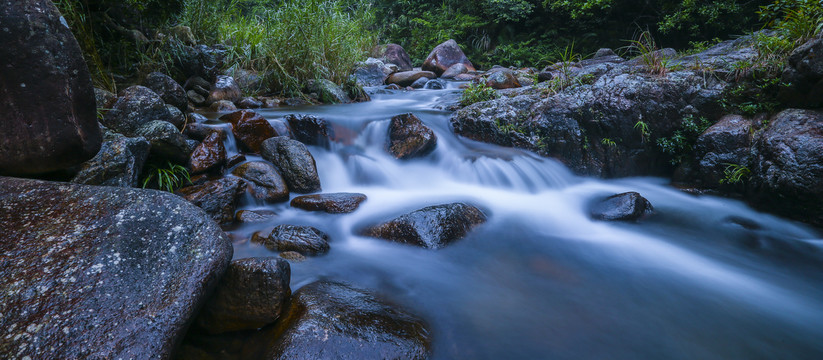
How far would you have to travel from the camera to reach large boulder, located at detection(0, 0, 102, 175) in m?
1.92

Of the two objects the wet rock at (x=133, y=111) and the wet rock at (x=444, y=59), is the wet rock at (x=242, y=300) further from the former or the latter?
the wet rock at (x=444, y=59)

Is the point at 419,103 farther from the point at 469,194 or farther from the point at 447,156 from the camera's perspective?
the point at 469,194

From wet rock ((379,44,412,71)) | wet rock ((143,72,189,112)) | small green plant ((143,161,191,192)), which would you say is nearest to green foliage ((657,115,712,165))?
small green plant ((143,161,191,192))

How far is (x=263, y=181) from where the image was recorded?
13.0 feet

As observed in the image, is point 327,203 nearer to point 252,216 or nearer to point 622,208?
point 252,216

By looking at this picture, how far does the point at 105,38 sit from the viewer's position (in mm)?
5293

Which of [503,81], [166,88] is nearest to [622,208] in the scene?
[503,81]

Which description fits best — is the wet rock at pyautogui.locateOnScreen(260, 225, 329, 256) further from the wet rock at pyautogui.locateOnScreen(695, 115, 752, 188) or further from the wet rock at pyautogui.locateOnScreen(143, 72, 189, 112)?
the wet rock at pyautogui.locateOnScreen(695, 115, 752, 188)

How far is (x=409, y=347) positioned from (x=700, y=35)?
A: 526 inches

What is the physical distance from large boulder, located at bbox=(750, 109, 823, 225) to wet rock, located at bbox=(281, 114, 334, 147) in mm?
5453

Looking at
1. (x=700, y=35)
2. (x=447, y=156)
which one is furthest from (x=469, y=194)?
(x=700, y=35)

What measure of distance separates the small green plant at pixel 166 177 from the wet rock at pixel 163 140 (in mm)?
107

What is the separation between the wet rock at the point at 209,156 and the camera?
3795 millimetres

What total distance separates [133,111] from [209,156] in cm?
87
